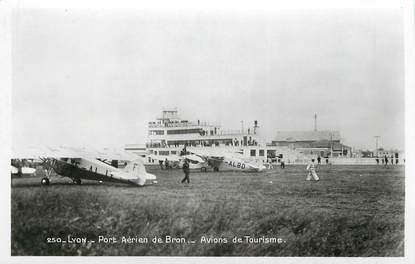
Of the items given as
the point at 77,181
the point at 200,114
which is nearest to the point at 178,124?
the point at 200,114

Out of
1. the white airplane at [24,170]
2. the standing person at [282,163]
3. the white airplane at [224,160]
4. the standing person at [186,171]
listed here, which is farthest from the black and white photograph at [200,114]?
the white airplane at [224,160]

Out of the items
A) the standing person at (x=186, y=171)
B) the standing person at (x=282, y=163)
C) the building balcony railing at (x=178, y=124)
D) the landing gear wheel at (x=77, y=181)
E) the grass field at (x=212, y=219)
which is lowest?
the grass field at (x=212, y=219)

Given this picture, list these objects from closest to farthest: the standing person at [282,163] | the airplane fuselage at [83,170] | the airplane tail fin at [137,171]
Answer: the airplane fuselage at [83,170] < the airplane tail fin at [137,171] < the standing person at [282,163]

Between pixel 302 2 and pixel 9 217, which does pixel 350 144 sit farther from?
pixel 9 217

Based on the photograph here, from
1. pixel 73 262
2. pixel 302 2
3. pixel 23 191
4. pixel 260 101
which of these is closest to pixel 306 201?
pixel 260 101

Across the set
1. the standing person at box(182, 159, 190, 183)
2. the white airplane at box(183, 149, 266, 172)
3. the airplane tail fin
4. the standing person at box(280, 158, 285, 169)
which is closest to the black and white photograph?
the airplane tail fin

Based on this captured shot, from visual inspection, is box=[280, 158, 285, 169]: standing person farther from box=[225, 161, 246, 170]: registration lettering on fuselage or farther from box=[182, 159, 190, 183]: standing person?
box=[182, 159, 190, 183]: standing person

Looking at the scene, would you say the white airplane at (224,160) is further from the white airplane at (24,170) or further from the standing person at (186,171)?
the white airplane at (24,170)
